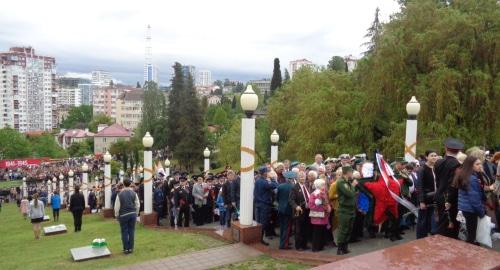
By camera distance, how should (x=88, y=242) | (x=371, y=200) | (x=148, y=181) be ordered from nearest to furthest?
(x=371, y=200), (x=88, y=242), (x=148, y=181)

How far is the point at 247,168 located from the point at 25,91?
168 m

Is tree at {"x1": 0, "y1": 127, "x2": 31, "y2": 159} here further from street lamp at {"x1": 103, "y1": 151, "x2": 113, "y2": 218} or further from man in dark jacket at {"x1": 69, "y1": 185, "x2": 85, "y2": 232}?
man in dark jacket at {"x1": 69, "y1": 185, "x2": 85, "y2": 232}

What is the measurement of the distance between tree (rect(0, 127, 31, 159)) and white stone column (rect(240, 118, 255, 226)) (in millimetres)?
97344

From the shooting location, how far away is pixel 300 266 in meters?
7.18

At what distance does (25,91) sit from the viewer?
153750 mm

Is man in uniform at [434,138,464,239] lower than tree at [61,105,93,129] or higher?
higher

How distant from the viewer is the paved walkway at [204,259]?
7.70 m

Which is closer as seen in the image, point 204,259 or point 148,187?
point 204,259

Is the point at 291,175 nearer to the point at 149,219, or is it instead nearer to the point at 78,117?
the point at 149,219

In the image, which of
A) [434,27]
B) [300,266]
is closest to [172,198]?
[300,266]

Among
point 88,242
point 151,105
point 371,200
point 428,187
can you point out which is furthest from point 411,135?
point 151,105

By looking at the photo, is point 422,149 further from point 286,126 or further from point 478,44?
point 286,126

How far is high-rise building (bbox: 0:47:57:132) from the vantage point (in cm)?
14850

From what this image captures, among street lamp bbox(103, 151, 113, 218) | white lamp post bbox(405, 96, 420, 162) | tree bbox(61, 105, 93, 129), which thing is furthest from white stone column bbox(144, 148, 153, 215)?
tree bbox(61, 105, 93, 129)
